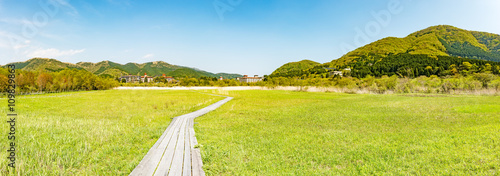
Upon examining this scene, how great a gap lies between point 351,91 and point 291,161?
37.7m

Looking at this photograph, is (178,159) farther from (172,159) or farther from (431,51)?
(431,51)

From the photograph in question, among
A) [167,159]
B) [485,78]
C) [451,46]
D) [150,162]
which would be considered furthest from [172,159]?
[451,46]

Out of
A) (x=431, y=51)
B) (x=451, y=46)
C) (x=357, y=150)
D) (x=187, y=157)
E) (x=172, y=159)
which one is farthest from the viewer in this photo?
(x=451, y=46)

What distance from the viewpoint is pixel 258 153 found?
22.0 ft

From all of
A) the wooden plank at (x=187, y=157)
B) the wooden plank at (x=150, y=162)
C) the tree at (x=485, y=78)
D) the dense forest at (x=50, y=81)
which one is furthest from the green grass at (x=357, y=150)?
the dense forest at (x=50, y=81)

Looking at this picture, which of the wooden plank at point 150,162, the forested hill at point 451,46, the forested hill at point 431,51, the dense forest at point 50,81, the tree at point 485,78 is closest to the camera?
the wooden plank at point 150,162

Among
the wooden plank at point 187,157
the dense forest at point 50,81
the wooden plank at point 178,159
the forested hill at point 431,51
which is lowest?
the wooden plank at point 187,157

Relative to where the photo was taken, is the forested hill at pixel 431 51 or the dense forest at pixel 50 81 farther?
the forested hill at pixel 431 51

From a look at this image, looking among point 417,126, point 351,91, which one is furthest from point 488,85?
point 417,126

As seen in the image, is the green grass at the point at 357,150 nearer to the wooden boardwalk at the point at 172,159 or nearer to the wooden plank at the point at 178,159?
the wooden boardwalk at the point at 172,159

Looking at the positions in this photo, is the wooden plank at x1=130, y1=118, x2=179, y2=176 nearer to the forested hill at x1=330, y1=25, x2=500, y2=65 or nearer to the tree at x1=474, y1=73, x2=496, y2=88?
the tree at x1=474, y1=73, x2=496, y2=88

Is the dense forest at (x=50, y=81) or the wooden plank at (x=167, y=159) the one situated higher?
the dense forest at (x=50, y=81)

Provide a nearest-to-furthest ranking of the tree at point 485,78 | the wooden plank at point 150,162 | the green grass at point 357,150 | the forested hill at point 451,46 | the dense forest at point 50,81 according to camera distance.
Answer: the wooden plank at point 150,162 < the green grass at point 357,150 < the tree at point 485,78 < the dense forest at point 50,81 < the forested hill at point 451,46

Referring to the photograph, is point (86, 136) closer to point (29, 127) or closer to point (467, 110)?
point (29, 127)
